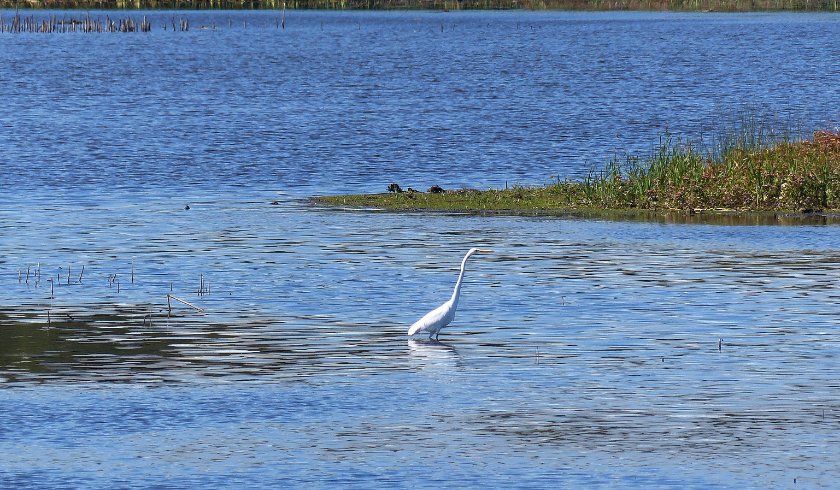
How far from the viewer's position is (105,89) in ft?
226

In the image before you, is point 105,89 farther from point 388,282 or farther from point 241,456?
point 241,456

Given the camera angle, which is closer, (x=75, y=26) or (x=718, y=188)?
(x=718, y=188)

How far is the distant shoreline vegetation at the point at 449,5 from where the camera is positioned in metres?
131

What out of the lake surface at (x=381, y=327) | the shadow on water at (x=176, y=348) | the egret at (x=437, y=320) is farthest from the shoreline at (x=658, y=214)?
the egret at (x=437, y=320)

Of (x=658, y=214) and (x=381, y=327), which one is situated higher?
(x=381, y=327)

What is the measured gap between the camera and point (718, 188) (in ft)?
95.7

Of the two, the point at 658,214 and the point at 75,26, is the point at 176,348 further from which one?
the point at 75,26

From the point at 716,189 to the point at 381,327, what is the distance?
11980mm

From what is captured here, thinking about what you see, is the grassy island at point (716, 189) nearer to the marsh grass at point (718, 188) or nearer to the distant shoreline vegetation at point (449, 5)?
the marsh grass at point (718, 188)

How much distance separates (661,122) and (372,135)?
28.6 ft

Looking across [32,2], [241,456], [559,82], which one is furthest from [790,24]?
[241,456]

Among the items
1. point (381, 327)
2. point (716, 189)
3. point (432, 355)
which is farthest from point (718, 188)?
point (432, 355)

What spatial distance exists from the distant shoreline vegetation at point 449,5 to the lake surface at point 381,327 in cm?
8224

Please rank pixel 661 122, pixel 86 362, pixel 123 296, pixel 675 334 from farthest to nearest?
pixel 661 122 → pixel 123 296 → pixel 675 334 → pixel 86 362
